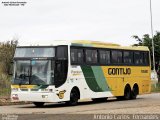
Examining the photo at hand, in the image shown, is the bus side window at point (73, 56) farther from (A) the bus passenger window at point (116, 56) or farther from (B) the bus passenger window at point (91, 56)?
(A) the bus passenger window at point (116, 56)

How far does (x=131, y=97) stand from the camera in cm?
3494

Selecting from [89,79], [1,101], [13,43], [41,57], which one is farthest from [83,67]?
[13,43]

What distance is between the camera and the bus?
26.8 meters

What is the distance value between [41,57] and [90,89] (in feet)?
13.8

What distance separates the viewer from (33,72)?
1061 inches

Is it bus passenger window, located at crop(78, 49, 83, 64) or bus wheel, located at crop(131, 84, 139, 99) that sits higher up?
bus passenger window, located at crop(78, 49, 83, 64)

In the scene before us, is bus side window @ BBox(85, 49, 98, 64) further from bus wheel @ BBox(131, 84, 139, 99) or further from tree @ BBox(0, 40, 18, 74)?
tree @ BBox(0, 40, 18, 74)

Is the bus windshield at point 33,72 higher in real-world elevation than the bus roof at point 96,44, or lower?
lower

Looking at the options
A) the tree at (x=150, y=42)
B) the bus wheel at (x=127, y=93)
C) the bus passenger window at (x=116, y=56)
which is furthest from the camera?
the tree at (x=150, y=42)

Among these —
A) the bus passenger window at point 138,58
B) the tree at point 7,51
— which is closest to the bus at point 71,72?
the bus passenger window at point 138,58

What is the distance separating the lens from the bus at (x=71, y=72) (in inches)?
1054

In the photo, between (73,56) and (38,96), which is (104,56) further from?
(38,96)

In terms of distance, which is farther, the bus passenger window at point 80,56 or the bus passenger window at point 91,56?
the bus passenger window at point 91,56

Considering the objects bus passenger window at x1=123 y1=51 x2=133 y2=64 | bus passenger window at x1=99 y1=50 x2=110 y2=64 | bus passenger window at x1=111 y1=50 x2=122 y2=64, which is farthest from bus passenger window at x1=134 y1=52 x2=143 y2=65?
bus passenger window at x1=99 y1=50 x2=110 y2=64
